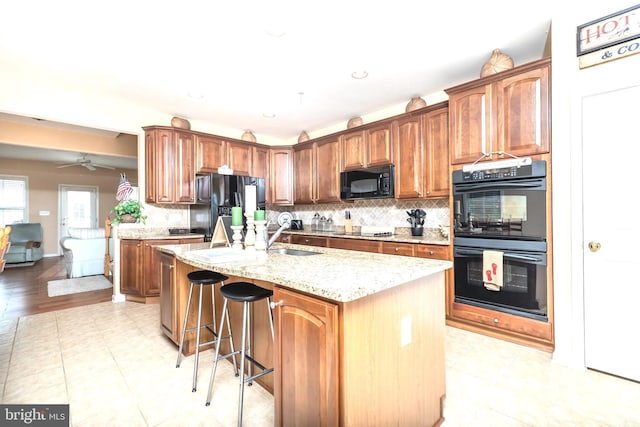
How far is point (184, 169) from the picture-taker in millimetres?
4176

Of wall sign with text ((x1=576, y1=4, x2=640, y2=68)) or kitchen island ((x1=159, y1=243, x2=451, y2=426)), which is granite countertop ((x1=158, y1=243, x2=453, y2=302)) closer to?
kitchen island ((x1=159, y1=243, x2=451, y2=426))

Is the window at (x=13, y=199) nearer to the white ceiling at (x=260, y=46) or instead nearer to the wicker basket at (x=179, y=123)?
the white ceiling at (x=260, y=46)

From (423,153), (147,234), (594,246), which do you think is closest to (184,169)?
(147,234)

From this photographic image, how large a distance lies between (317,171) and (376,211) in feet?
3.79

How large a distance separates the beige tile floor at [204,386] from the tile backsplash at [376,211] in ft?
4.87

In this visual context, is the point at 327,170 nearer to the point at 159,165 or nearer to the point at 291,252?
the point at 159,165

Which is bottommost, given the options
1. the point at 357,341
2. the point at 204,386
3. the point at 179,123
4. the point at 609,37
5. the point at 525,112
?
the point at 204,386

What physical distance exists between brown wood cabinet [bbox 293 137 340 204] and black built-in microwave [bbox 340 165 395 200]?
0.61 ft

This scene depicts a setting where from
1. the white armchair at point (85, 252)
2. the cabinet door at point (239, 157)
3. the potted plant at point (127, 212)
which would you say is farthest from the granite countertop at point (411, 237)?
the white armchair at point (85, 252)

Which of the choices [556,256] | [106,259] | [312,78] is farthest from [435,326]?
[106,259]

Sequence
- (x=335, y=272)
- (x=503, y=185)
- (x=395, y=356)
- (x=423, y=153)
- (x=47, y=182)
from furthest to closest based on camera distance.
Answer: (x=47, y=182), (x=423, y=153), (x=503, y=185), (x=335, y=272), (x=395, y=356)

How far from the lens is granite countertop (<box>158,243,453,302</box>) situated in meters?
1.10

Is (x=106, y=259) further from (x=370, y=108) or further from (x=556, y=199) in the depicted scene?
(x=556, y=199)

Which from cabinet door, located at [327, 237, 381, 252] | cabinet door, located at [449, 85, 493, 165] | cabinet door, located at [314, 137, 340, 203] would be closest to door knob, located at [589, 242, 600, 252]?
cabinet door, located at [449, 85, 493, 165]
